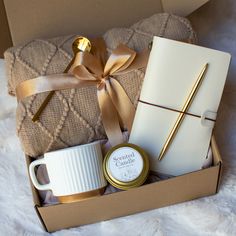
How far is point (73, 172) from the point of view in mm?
728

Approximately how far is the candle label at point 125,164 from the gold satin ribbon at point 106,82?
61mm

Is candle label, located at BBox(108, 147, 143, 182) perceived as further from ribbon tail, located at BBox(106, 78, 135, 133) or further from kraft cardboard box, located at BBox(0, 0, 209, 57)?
kraft cardboard box, located at BBox(0, 0, 209, 57)

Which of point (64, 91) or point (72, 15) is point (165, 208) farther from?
point (72, 15)

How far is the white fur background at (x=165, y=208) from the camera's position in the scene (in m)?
0.76

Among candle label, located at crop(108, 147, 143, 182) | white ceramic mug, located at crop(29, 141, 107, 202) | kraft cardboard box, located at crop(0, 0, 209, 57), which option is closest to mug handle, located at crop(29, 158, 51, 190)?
white ceramic mug, located at crop(29, 141, 107, 202)

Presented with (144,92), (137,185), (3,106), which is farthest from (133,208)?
(3,106)

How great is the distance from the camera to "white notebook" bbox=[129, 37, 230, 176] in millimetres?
748

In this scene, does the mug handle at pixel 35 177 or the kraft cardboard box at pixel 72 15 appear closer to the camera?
the mug handle at pixel 35 177

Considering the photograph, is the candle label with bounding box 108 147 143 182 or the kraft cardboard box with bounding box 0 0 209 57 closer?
the candle label with bounding box 108 147 143 182

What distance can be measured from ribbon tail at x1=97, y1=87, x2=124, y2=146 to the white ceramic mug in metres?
0.05

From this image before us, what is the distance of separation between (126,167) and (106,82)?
0.49ft

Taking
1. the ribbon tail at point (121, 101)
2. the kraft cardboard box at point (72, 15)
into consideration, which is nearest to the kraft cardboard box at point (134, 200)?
the ribbon tail at point (121, 101)

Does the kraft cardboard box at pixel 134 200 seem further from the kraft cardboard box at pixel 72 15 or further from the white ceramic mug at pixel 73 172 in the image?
the kraft cardboard box at pixel 72 15

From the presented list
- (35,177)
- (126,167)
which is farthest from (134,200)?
(35,177)
